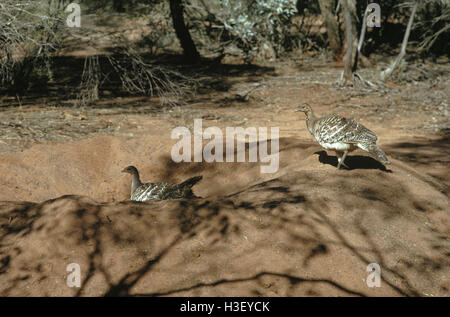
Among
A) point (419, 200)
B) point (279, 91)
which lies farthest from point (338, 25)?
point (419, 200)

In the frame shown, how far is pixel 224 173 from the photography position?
27.2 feet

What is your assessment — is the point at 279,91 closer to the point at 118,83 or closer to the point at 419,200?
the point at 118,83

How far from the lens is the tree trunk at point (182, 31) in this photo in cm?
1610

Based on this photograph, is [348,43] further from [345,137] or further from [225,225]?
[225,225]

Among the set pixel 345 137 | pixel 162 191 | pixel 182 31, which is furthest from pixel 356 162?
pixel 182 31

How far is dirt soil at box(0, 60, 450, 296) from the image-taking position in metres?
4.25

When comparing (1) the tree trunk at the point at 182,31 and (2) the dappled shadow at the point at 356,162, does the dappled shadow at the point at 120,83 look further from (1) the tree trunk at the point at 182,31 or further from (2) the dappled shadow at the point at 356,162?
(2) the dappled shadow at the point at 356,162

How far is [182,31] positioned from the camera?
55.7 ft

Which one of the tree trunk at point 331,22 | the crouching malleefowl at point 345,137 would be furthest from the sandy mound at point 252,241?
the tree trunk at point 331,22

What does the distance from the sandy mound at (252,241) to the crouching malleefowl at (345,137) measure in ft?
1.17

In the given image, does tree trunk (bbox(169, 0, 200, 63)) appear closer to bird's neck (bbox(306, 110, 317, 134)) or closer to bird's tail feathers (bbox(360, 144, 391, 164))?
bird's neck (bbox(306, 110, 317, 134))

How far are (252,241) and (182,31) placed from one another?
13671 millimetres

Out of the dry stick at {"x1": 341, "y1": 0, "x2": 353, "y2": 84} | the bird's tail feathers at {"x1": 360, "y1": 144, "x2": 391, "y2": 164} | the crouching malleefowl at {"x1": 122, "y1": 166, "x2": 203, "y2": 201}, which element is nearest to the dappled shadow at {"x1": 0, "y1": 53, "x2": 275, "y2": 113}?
the dry stick at {"x1": 341, "y1": 0, "x2": 353, "y2": 84}

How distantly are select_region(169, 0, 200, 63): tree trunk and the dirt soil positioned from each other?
8666mm
